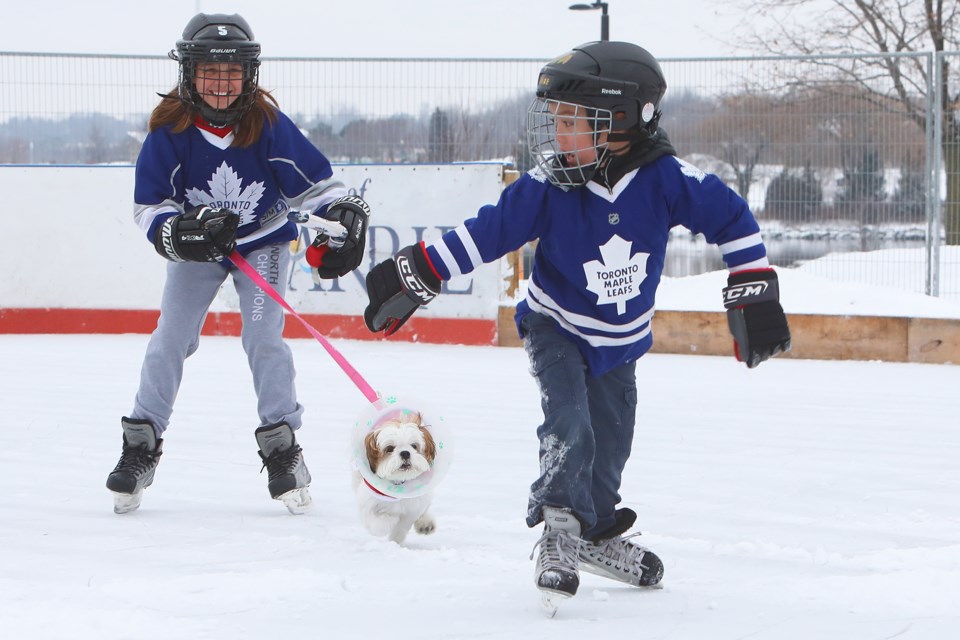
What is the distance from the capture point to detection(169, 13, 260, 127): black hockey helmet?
380 centimetres

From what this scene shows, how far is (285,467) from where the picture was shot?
4.01m

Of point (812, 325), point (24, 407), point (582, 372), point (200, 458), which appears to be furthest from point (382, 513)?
point (812, 325)

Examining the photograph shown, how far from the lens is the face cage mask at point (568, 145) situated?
9.91 feet

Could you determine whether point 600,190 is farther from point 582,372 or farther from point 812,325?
point 812,325

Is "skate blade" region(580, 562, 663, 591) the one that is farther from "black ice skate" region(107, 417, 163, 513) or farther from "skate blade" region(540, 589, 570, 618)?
"black ice skate" region(107, 417, 163, 513)

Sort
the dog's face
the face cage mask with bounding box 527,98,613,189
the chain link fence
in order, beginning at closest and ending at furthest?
1. the face cage mask with bounding box 527,98,613,189
2. the dog's face
3. the chain link fence

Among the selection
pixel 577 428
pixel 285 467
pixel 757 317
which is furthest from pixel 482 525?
pixel 757 317

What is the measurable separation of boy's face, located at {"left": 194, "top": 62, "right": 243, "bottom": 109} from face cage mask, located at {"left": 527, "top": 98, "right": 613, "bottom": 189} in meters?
1.24

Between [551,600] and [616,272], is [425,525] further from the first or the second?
[616,272]

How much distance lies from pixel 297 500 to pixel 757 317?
175cm

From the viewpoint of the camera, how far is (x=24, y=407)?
6.07m

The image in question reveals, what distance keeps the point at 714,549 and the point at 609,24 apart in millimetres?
13386

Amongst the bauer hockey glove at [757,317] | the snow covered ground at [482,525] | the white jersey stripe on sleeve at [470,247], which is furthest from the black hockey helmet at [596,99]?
the snow covered ground at [482,525]

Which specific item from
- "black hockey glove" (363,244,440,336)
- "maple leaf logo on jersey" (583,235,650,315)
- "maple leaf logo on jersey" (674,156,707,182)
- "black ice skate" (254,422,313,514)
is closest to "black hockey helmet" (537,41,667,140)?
"maple leaf logo on jersey" (674,156,707,182)
